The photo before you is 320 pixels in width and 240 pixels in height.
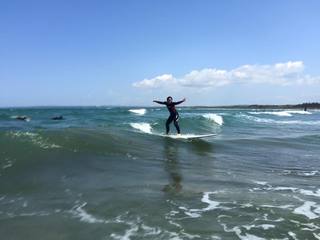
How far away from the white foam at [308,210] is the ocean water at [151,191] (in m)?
0.02

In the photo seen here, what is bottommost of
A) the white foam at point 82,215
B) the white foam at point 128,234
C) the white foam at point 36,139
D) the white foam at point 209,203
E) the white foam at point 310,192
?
the white foam at point 128,234

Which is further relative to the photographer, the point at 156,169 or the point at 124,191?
the point at 156,169

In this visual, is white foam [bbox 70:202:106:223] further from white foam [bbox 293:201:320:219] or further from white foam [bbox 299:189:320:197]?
white foam [bbox 299:189:320:197]

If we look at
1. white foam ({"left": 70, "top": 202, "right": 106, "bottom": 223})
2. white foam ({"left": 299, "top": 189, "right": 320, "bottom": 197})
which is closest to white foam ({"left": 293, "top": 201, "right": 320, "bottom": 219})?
white foam ({"left": 299, "top": 189, "right": 320, "bottom": 197})

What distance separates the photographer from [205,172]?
38.9 feet

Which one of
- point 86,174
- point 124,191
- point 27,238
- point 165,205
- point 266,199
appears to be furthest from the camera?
point 86,174

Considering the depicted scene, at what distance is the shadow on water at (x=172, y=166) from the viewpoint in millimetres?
9633

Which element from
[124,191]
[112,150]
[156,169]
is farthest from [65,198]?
[112,150]

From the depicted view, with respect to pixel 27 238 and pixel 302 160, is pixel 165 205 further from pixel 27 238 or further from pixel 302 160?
pixel 302 160

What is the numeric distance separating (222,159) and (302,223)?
25.4 feet

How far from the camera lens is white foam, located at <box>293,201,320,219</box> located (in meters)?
7.52

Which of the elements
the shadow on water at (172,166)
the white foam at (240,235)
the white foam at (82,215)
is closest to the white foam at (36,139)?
the shadow on water at (172,166)

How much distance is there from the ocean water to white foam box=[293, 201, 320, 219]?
0.02 meters

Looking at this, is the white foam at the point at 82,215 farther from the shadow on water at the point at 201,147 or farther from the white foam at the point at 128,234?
the shadow on water at the point at 201,147
